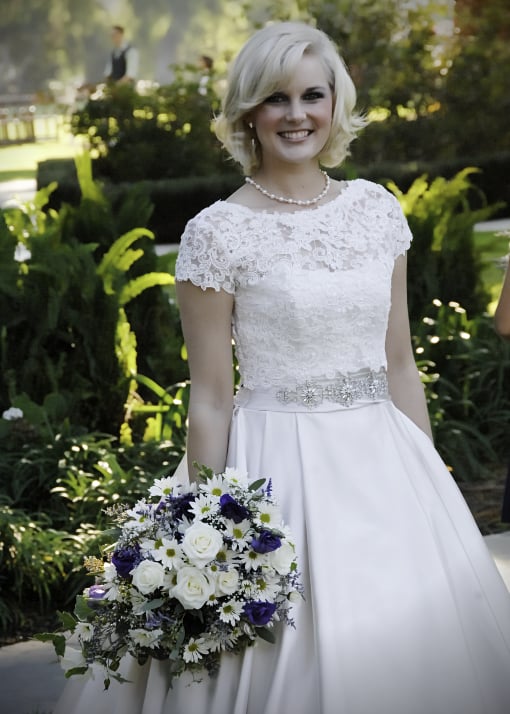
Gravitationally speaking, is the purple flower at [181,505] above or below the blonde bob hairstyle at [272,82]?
below

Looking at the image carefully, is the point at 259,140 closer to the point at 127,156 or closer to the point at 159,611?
the point at 159,611

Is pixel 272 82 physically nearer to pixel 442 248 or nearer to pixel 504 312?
pixel 504 312

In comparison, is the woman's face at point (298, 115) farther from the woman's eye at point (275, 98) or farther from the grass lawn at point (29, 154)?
the grass lawn at point (29, 154)

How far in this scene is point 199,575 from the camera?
2.90 metres

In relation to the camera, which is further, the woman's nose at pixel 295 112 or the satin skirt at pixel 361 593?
the woman's nose at pixel 295 112

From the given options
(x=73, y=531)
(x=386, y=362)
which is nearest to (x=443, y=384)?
(x=73, y=531)

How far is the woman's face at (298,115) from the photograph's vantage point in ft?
10.8

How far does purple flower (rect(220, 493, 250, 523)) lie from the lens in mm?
2945

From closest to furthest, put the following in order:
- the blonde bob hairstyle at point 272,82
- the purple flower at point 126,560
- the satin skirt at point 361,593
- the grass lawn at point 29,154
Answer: the purple flower at point 126,560 < the satin skirt at point 361,593 < the blonde bob hairstyle at point 272,82 < the grass lawn at point 29,154

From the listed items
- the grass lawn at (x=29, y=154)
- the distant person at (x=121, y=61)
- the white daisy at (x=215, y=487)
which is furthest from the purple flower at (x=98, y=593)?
the distant person at (x=121, y=61)

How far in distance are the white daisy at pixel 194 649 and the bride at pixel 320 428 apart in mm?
161

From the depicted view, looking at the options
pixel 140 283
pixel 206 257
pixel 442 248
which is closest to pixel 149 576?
pixel 206 257

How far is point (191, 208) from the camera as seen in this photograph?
8.14 meters

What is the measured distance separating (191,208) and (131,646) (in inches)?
210
